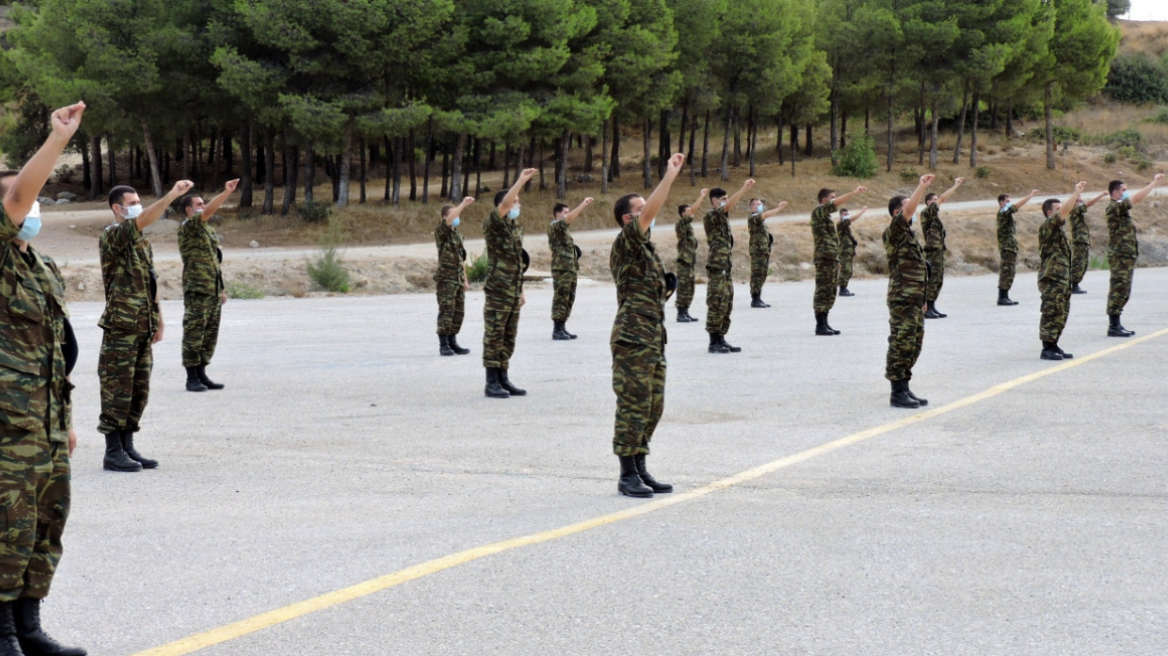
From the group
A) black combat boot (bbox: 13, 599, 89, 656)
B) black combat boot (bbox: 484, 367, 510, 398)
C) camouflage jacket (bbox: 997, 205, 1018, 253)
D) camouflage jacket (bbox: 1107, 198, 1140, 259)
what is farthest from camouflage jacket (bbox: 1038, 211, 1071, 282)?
black combat boot (bbox: 13, 599, 89, 656)

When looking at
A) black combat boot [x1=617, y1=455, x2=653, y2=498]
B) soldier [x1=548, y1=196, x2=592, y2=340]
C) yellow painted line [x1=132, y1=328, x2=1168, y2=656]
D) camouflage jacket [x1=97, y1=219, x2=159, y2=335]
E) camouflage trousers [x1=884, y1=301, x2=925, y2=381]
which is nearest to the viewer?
yellow painted line [x1=132, y1=328, x2=1168, y2=656]

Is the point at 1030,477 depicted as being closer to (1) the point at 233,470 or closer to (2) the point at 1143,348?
(1) the point at 233,470

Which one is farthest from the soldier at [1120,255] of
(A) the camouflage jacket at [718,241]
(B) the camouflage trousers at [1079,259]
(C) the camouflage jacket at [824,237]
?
(B) the camouflage trousers at [1079,259]

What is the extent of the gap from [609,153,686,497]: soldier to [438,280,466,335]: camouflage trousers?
753cm

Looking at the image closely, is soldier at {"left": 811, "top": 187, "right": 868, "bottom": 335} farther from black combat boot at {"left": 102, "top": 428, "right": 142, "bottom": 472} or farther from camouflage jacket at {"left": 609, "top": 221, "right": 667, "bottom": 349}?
black combat boot at {"left": 102, "top": 428, "right": 142, "bottom": 472}

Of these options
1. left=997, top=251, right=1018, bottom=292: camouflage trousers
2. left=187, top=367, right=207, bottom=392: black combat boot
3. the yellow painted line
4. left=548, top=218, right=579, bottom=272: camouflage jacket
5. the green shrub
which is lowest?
left=187, top=367, right=207, bottom=392: black combat boot

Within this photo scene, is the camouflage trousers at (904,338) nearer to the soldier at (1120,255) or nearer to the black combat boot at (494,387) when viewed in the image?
the black combat boot at (494,387)

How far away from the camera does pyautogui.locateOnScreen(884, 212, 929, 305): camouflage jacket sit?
10859 millimetres

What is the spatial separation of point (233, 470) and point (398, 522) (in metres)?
2.11

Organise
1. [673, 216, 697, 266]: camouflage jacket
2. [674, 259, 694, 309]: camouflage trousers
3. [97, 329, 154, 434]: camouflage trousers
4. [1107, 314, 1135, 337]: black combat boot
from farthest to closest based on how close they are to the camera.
Answer: [674, 259, 694, 309]: camouflage trousers, [673, 216, 697, 266]: camouflage jacket, [1107, 314, 1135, 337]: black combat boot, [97, 329, 154, 434]: camouflage trousers

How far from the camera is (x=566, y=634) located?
485cm

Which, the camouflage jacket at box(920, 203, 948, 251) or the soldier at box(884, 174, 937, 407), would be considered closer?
the soldier at box(884, 174, 937, 407)

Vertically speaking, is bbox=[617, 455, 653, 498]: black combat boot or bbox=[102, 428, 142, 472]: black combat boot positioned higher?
bbox=[617, 455, 653, 498]: black combat boot

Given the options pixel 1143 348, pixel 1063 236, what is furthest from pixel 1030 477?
pixel 1143 348
